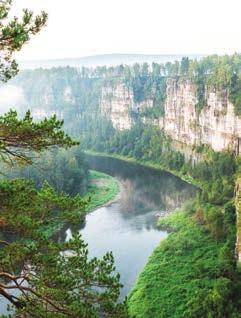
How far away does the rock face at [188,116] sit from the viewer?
70.0 metres

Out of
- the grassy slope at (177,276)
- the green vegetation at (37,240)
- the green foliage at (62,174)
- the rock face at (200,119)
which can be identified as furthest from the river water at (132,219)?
the green vegetation at (37,240)

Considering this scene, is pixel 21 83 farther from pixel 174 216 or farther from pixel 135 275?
pixel 135 275

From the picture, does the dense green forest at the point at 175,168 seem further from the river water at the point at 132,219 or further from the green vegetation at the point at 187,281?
the river water at the point at 132,219

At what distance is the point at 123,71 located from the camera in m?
117

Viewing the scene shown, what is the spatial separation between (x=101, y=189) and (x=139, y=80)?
46.5m

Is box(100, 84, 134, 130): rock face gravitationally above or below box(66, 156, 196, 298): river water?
above

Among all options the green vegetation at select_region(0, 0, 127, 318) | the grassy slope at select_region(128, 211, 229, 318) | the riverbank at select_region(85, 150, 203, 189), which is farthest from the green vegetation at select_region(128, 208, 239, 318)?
the riverbank at select_region(85, 150, 203, 189)

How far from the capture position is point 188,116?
85.1 m

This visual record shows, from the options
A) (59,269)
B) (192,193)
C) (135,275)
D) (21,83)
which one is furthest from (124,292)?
(21,83)

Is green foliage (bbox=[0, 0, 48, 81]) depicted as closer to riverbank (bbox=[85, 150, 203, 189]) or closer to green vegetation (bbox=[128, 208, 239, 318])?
green vegetation (bbox=[128, 208, 239, 318])

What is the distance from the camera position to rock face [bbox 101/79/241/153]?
7000cm

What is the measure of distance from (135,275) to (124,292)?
314 cm

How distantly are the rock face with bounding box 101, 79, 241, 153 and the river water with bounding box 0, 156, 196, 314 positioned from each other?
877 cm

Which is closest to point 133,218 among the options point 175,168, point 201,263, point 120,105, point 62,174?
point 62,174
